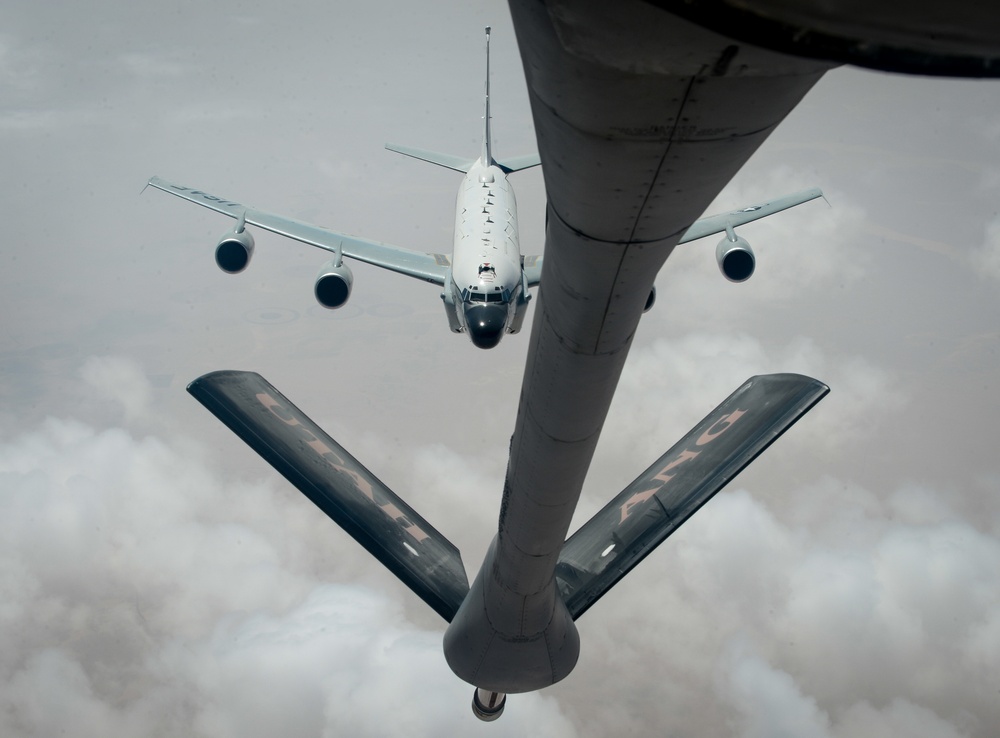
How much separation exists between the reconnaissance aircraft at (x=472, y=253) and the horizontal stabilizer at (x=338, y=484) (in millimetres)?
10622

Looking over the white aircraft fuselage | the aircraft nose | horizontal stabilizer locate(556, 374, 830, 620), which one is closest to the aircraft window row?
the white aircraft fuselage

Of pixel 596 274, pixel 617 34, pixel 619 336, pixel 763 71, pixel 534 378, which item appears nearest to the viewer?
pixel 617 34

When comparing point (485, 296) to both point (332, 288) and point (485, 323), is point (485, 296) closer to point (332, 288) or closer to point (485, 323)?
point (485, 323)

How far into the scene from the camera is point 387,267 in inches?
1037

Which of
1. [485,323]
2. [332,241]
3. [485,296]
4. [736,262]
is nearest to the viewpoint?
[736,262]

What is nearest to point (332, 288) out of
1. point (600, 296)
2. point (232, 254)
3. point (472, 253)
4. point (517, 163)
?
point (232, 254)

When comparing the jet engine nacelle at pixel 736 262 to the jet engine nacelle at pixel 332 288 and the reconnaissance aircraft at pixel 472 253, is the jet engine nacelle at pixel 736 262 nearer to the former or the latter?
the reconnaissance aircraft at pixel 472 253

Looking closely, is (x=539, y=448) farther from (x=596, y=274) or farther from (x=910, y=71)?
(x=910, y=71)

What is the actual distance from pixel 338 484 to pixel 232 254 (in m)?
12.9

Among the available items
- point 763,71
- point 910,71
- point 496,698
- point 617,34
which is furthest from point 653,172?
point 496,698

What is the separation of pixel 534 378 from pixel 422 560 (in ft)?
21.3

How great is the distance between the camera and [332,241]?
26.1 meters

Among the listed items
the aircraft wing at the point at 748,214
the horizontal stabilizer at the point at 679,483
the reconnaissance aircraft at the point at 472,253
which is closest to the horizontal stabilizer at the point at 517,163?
the reconnaissance aircraft at the point at 472,253

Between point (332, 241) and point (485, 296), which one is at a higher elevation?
point (485, 296)
